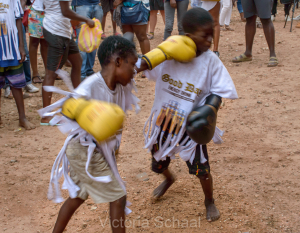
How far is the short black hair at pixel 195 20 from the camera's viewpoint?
7.20 feet

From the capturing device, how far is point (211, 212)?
2523mm

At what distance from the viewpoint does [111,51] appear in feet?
6.29

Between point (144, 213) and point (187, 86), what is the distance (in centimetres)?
110

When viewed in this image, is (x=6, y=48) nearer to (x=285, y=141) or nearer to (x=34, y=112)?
(x=34, y=112)

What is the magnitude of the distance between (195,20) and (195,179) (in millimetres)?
1516

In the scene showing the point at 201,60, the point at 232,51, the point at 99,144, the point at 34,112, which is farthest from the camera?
the point at 232,51

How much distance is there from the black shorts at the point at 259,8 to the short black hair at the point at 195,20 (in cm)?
352

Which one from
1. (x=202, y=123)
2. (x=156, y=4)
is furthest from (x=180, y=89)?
(x=156, y=4)

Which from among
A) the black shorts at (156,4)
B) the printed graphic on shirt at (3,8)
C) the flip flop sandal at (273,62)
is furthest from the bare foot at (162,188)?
the black shorts at (156,4)

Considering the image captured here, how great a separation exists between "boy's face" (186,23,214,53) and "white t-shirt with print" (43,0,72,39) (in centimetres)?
218

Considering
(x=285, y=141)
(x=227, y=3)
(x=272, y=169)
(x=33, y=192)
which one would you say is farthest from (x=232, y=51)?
(x=33, y=192)

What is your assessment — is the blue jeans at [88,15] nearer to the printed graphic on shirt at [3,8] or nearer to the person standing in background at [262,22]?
the printed graphic on shirt at [3,8]

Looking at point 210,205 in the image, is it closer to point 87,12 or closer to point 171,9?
point 87,12

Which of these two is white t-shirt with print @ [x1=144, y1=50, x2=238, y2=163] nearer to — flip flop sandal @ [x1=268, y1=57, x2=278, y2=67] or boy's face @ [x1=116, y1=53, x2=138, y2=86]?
boy's face @ [x1=116, y1=53, x2=138, y2=86]
